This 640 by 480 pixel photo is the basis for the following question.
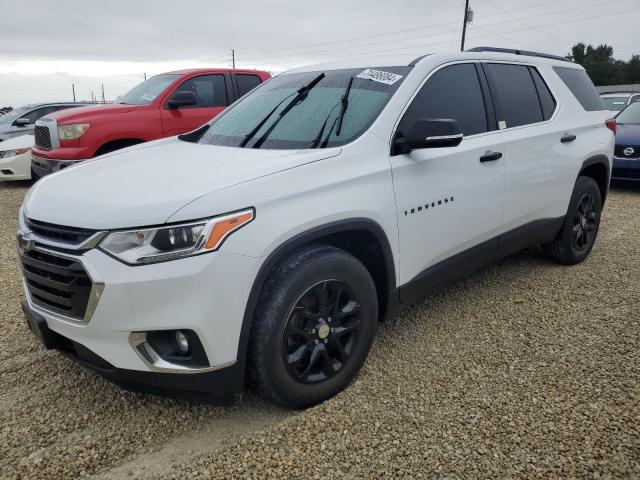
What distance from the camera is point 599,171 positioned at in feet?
15.8

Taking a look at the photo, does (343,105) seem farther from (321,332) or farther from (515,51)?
(515,51)

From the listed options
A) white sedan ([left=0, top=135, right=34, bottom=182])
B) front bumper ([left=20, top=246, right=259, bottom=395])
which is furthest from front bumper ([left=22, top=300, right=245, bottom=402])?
white sedan ([left=0, top=135, right=34, bottom=182])

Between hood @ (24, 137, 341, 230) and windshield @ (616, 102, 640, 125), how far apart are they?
8.65m

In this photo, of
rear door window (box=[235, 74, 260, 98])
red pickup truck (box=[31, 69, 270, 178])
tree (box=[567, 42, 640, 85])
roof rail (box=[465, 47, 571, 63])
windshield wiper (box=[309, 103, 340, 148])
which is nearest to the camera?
windshield wiper (box=[309, 103, 340, 148])

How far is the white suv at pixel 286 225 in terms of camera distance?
6.90 feet

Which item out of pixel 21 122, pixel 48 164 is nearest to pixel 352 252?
pixel 48 164

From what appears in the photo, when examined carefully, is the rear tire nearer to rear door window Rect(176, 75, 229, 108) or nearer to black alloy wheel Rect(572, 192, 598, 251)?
black alloy wheel Rect(572, 192, 598, 251)

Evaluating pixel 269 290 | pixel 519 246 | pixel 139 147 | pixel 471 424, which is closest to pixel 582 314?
pixel 519 246

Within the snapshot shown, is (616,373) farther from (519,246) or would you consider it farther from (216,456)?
(216,456)

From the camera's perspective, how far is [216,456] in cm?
230

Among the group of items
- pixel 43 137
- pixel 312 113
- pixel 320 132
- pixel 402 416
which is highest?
pixel 43 137

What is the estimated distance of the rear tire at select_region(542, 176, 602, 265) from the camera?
14.6 feet

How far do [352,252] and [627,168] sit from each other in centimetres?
739

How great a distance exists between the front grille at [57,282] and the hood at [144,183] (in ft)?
0.59
